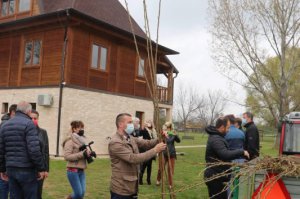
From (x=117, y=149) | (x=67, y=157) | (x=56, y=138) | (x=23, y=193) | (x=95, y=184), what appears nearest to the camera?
(x=117, y=149)

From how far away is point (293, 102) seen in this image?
3362cm

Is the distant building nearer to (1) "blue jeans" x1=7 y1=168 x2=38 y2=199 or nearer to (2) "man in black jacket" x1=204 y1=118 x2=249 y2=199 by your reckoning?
(2) "man in black jacket" x1=204 y1=118 x2=249 y2=199

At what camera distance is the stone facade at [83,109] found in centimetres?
1612

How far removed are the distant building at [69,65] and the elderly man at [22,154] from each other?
11.2 metres

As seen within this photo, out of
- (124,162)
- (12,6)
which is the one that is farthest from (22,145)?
(12,6)

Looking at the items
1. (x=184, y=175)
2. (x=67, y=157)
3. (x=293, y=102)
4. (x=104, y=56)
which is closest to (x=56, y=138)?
(x=104, y=56)

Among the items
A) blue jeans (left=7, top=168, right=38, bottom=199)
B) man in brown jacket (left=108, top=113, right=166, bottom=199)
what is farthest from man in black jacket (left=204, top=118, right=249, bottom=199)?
blue jeans (left=7, top=168, right=38, bottom=199)

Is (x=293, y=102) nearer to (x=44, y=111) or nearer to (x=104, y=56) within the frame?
(x=104, y=56)

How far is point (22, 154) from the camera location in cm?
475

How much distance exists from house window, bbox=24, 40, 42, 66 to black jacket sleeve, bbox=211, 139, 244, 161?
46.1ft

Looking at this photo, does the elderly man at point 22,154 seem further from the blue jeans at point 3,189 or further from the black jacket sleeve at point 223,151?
the black jacket sleeve at point 223,151

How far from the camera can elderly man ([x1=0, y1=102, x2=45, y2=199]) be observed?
15.5 ft

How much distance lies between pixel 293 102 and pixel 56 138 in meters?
24.6

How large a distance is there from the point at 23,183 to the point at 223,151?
263 centimetres
